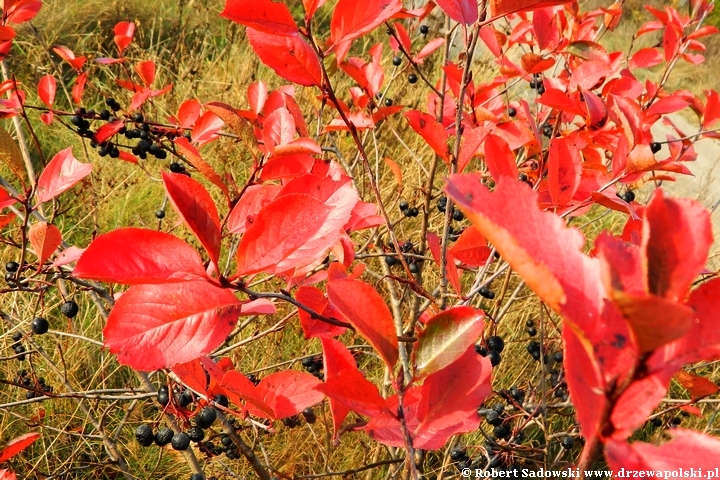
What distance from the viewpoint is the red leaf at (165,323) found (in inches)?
16.2

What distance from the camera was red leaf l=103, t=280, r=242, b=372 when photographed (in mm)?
410

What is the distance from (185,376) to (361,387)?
14.9 inches

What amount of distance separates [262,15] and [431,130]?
1.00ft

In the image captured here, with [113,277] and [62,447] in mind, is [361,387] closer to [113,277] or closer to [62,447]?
[113,277]

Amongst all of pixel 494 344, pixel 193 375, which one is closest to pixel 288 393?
pixel 193 375

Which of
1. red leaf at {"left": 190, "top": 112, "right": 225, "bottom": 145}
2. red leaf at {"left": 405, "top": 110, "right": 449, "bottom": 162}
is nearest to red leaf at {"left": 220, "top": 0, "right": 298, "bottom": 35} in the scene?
red leaf at {"left": 405, "top": 110, "right": 449, "bottom": 162}

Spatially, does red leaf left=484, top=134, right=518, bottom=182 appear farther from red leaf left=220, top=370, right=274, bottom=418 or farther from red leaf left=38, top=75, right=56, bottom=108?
red leaf left=38, top=75, right=56, bottom=108

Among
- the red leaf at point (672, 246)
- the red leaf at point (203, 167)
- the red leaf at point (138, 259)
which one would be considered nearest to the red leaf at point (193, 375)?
the red leaf at point (203, 167)

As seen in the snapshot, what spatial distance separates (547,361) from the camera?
1478 mm

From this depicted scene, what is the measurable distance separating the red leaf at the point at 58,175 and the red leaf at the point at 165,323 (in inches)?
17.5

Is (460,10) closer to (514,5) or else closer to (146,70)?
(514,5)

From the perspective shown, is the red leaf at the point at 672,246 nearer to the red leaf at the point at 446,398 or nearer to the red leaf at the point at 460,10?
the red leaf at the point at 446,398

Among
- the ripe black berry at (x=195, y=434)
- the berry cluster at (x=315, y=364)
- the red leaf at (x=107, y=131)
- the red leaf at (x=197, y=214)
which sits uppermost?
the red leaf at (x=197, y=214)

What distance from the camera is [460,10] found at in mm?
642
